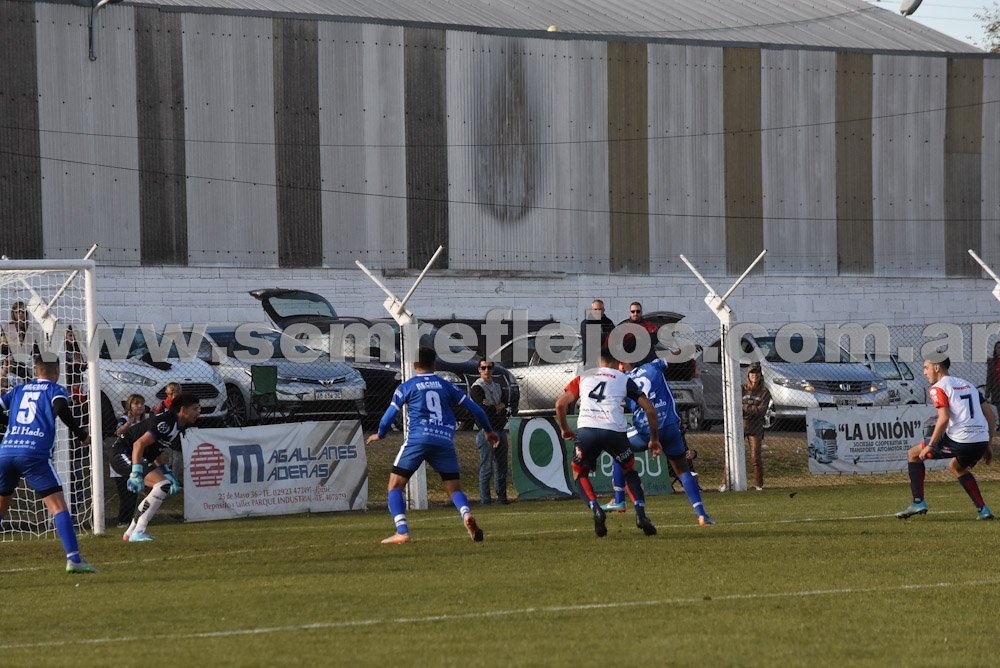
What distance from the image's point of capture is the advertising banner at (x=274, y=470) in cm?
1834

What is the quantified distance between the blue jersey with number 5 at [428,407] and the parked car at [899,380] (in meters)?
14.0

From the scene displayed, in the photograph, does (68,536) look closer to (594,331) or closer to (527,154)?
(594,331)

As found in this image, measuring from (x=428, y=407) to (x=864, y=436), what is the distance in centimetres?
1120

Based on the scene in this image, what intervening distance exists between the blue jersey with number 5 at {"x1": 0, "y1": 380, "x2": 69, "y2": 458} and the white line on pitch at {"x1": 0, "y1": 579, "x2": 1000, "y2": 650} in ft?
13.5

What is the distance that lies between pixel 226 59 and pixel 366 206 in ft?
15.3

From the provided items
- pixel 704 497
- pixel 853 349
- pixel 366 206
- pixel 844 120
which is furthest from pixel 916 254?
pixel 704 497

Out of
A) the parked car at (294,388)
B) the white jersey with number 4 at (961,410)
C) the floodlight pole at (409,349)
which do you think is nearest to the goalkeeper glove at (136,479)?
the floodlight pole at (409,349)

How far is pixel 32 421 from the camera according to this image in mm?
12531

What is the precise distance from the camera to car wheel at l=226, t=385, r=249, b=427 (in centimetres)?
2239

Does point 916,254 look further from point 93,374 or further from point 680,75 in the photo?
point 93,374

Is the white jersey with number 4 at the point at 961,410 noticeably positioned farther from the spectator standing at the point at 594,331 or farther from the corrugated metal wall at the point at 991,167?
the corrugated metal wall at the point at 991,167

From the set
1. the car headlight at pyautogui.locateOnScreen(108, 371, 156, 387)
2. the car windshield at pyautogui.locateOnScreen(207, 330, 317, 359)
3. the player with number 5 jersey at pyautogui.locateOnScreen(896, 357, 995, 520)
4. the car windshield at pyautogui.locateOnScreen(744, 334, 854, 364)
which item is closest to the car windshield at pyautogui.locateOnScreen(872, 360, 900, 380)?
the car windshield at pyautogui.locateOnScreen(744, 334, 854, 364)

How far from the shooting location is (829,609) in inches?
361

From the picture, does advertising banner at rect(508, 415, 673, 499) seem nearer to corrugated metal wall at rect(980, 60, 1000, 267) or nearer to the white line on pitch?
the white line on pitch
